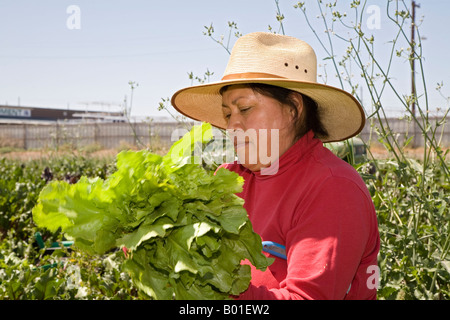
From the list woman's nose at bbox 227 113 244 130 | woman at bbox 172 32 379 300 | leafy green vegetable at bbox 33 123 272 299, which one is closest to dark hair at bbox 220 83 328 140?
woman at bbox 172 32 379 300

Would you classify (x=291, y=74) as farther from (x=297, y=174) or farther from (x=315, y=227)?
(x=315, y=227)

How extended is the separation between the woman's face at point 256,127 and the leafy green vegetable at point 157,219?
1.35ft

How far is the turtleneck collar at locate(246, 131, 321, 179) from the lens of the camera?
1660 millimetres

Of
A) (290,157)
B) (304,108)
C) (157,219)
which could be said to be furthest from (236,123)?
(157,219)

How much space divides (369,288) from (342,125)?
642 millimetres

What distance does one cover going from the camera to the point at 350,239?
1.38m

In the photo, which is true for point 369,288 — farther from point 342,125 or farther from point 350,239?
point 342,125

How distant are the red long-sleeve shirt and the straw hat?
20 centimetres

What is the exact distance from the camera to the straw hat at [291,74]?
5.50 ft

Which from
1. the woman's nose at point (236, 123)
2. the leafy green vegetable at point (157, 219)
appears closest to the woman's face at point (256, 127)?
the woman's nose at point (236, 123)

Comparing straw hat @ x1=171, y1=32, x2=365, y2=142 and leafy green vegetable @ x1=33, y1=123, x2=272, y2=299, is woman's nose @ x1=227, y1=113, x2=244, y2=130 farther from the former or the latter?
leafy green vegetable @ x1=33, y1=123, x2=272, y2=299

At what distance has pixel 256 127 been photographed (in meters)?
1.64

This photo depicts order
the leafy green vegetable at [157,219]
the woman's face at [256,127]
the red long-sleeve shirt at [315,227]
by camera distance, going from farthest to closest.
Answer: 1. the woman's face at [256,127]
2. the red long-sleeve shirt at [315,227]
3. the leafy green vegetable at [157,219]

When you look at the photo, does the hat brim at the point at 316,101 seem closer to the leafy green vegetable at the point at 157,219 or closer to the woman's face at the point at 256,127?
the woman's face at the point at 256,127
